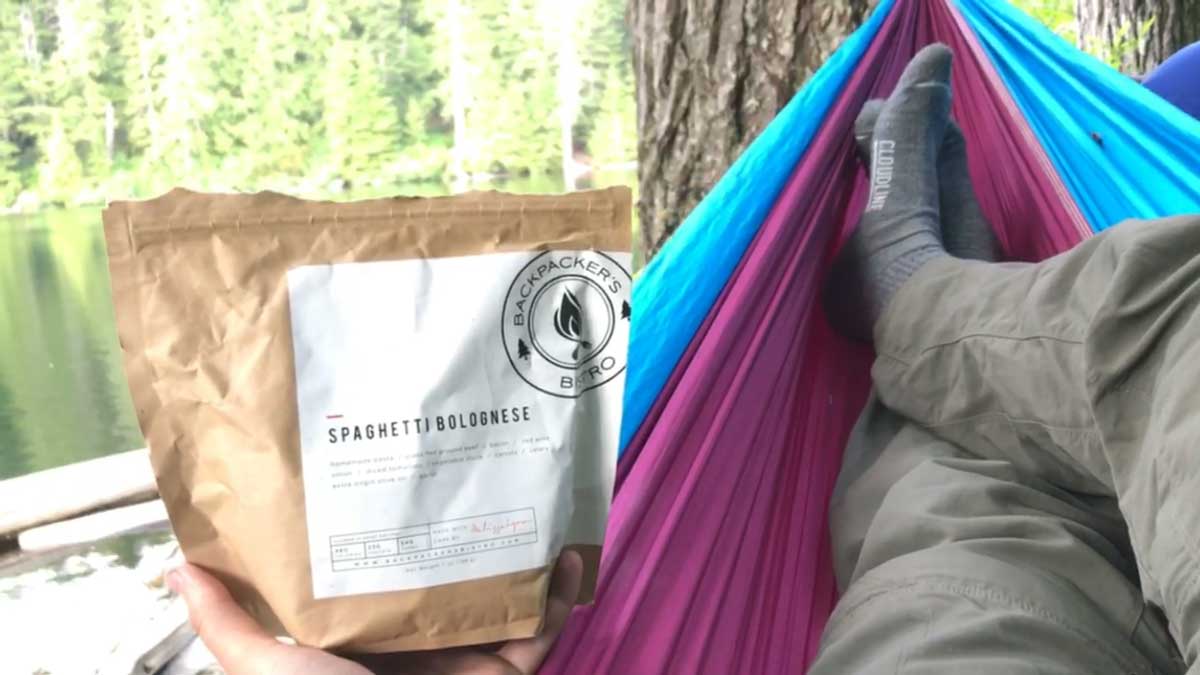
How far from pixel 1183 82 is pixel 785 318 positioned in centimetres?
74

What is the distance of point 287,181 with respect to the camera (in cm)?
399

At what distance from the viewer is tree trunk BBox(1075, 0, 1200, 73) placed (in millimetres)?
1947

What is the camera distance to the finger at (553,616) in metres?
0.46

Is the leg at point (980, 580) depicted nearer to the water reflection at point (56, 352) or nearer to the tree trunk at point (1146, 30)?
the tree trunk at point (1146, 30)

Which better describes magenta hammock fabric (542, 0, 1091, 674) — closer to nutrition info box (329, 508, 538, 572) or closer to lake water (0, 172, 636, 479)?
nutrition info box (329, 508, 538, 572)

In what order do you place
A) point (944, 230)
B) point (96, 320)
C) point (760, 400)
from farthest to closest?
point (96, 320) < point (944, 230) < point (760, 400)

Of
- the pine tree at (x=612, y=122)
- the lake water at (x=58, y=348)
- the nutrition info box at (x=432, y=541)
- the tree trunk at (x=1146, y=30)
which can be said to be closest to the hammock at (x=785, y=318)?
the nutrition info box at (x=432, y=541)

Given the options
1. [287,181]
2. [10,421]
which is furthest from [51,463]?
[287,181]

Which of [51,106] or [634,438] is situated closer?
[634,438]

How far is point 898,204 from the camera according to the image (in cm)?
88

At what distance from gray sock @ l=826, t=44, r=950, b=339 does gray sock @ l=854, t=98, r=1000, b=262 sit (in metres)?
0.02

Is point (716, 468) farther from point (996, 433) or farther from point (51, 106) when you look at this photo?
point (51, 106)

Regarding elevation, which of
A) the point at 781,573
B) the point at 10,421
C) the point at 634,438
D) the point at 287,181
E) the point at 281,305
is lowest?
the point at 10,421

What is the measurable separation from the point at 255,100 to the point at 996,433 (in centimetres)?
429
